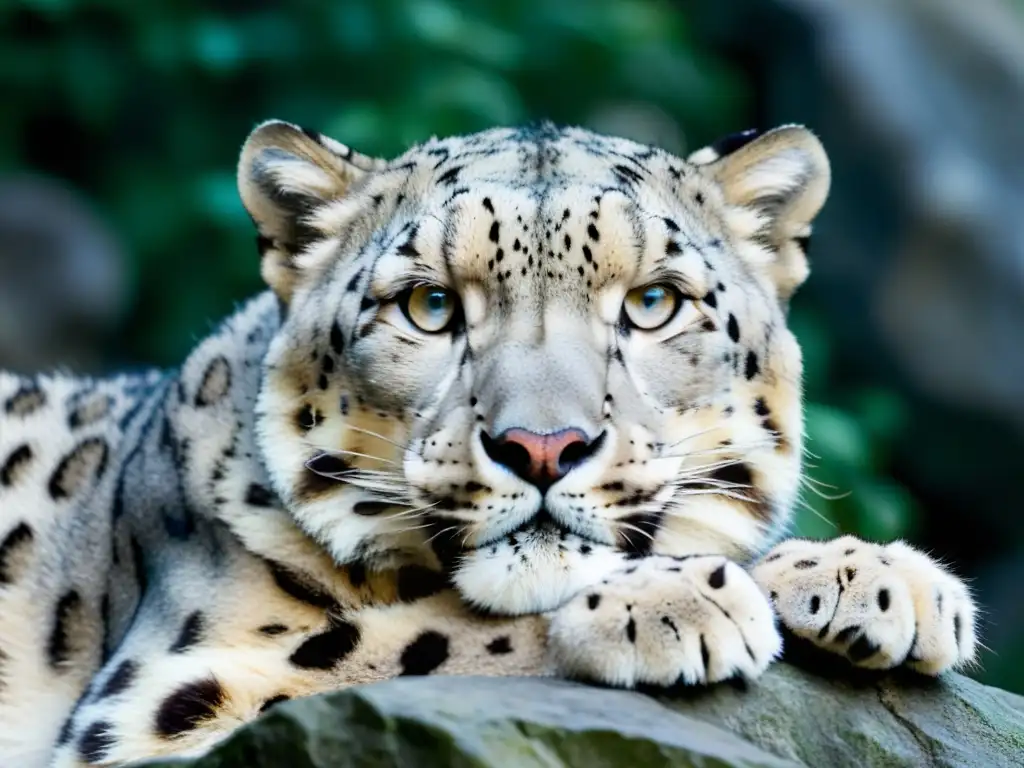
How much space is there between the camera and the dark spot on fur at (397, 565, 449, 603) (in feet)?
10.7

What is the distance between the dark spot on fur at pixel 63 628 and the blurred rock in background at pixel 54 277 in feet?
18.0

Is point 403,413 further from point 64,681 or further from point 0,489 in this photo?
point 0,489

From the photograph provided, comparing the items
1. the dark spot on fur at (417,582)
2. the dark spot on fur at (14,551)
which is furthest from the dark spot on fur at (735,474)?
the dark spot on fur at (14,551)

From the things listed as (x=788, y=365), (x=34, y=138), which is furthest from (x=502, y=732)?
(x=34, y=138)

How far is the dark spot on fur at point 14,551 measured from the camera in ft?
13.2

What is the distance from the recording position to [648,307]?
3.36 meters

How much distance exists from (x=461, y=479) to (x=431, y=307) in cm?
51

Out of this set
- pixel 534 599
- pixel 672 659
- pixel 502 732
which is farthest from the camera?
pixel 534 599

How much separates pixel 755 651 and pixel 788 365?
1069 millimetres

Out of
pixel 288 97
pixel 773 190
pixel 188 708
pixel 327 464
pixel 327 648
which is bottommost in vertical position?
pixel 188 708

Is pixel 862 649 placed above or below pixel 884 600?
below

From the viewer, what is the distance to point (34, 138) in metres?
9.58

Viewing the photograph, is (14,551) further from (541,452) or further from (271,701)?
(541,452)

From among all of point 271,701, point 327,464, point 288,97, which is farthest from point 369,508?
point 288,97
